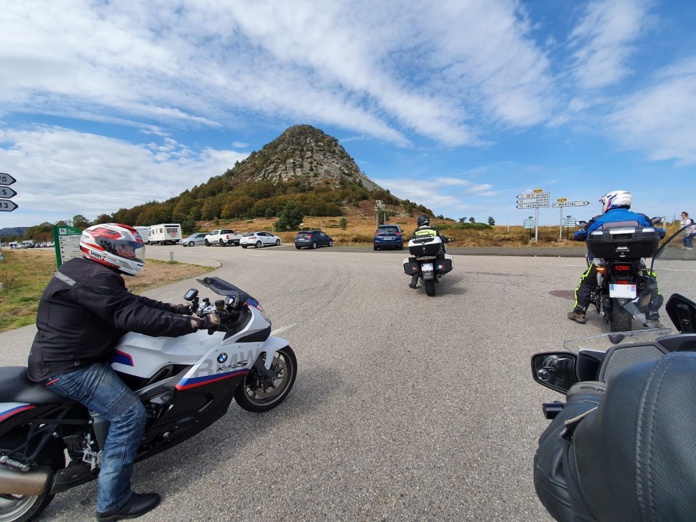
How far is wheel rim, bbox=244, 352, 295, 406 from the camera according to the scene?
314cm

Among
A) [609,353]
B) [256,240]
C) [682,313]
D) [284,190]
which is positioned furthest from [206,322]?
[284,190]

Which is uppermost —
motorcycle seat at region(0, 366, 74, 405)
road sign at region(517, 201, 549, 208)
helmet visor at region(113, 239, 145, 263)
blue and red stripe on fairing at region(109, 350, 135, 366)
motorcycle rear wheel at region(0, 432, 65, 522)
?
road sign at region(517, 201, 549, 208)

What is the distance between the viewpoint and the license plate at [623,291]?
4.59 m

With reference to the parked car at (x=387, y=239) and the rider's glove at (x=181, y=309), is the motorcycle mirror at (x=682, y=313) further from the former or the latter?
the parked car at (x=387, y=239)

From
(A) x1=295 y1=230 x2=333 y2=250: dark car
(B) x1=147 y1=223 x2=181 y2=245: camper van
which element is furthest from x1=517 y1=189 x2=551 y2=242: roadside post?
(B) x1=147 y1=223 x2=181 y2=245: camper van

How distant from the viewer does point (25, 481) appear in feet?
6.53

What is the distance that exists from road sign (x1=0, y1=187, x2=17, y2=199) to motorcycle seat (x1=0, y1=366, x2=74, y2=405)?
10143 millimetres

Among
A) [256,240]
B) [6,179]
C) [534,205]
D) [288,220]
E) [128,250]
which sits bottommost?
[256,240]

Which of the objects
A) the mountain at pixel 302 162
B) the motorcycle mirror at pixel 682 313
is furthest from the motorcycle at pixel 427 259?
the mountain at pixel 302 162

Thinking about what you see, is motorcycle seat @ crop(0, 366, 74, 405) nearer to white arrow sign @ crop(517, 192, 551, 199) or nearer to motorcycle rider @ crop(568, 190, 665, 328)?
motorcycle rider @ crop(568, 190, 665, 328)

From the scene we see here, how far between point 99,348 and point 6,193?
416 inches

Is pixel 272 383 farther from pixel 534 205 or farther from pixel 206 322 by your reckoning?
pixel 534 205

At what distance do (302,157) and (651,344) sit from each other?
136 meters

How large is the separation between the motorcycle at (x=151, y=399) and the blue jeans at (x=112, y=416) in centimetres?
11
